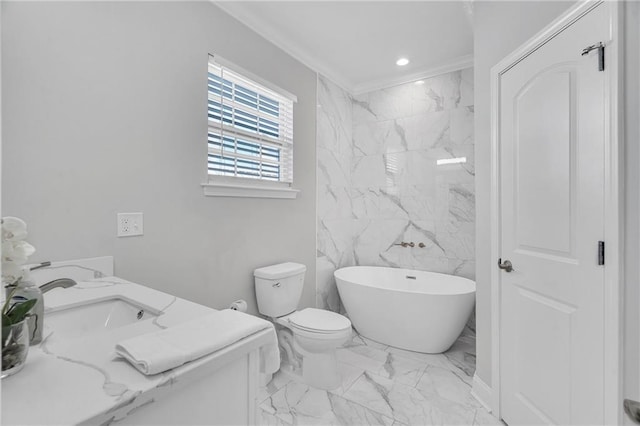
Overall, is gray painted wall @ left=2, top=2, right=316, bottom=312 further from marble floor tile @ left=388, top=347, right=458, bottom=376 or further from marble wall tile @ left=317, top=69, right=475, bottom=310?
marble floor tile @ left=388, top=347, right=458, bottom=376

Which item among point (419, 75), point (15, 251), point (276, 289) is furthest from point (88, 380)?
point (419, 75)

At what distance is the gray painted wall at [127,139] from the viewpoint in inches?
51.6

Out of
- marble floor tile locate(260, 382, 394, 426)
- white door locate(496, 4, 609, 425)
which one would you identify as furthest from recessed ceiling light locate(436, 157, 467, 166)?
marble floor tile locate(260, 382, 394, 426)

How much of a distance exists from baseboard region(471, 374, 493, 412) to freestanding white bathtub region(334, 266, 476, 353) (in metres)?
0.52

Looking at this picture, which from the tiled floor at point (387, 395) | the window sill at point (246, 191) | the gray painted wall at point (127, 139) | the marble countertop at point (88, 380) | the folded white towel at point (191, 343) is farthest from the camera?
the window sill at point (246, 191)

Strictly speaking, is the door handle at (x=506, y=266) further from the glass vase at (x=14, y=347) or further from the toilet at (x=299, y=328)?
the glass vase at (x=14, y=347)

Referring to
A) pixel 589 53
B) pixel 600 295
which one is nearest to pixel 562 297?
pixel 600 295

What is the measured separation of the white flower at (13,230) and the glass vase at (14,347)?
0.17m

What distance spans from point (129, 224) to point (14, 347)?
1.12 metres

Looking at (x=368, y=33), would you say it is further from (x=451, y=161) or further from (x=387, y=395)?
(x=387, y=395)

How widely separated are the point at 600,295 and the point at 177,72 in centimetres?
238

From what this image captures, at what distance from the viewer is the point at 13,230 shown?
581 mm

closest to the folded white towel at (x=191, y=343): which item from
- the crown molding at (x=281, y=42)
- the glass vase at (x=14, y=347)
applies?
the glass vase at (x=14, y=347)

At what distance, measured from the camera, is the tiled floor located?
5.94 ft
